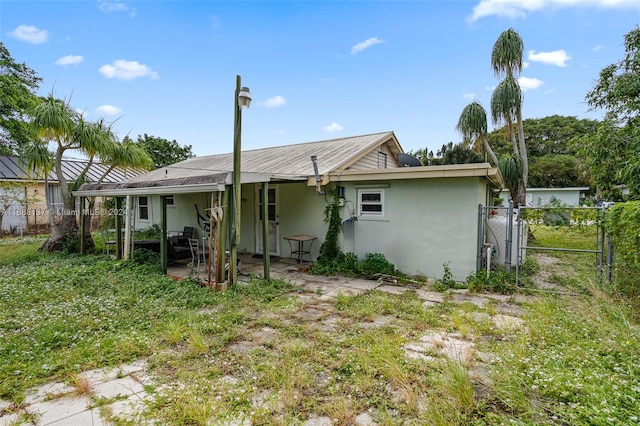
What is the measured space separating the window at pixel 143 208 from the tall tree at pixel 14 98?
7.61m

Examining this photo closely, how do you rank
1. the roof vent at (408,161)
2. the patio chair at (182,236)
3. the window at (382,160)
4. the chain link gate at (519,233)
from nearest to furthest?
the chain link gate at (519,233) → the roof vent at (408,161) → the patio chair at (182,236) → the window at (382,160)

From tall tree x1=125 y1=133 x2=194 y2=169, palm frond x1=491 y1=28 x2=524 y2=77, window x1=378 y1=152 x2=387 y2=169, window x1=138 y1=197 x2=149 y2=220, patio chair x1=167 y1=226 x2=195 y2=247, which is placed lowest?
patio chair x1=167 y1=226 x2=195 y2=247

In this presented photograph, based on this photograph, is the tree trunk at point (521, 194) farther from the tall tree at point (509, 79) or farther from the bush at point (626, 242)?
the bush at point (626, 242)

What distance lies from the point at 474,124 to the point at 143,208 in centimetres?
1545

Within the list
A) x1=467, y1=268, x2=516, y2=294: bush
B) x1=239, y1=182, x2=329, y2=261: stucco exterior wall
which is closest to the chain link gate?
x1=467, y1=268, x2=516, y2=294: bush

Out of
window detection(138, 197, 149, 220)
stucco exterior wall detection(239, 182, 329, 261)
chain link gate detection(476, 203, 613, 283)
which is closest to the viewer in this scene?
chain link gate detection(476, 203, 613, 283)

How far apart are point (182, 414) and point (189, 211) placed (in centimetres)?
1062

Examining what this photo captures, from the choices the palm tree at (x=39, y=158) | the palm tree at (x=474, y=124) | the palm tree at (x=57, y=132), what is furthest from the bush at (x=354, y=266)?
the palm tree at (x=474, y=124)

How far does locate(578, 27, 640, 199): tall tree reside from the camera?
776 centimetres

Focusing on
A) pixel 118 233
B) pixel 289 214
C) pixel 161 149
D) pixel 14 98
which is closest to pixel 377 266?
pixel 289 214

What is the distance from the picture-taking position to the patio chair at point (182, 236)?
996cm

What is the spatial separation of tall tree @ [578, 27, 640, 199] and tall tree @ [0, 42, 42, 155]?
76.8ft

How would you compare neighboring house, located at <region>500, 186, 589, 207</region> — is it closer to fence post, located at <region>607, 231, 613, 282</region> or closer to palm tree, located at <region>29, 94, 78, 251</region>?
fence post, located at <region>607, 231, 613, 282</region>

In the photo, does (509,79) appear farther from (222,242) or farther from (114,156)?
(114,156)
